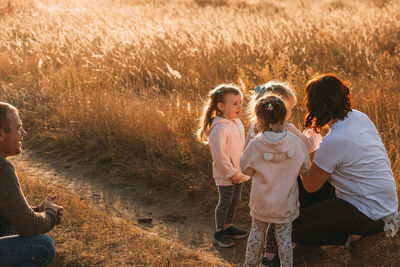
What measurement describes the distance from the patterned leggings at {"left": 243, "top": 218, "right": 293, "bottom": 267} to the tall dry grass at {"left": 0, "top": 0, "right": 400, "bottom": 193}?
1356 millimetres

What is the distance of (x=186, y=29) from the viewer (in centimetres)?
1018

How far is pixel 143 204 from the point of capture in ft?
16.7

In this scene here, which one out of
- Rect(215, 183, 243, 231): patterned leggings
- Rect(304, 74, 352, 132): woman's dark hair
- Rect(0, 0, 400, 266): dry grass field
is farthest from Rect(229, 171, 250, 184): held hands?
Rect(0, 0, 400, 266): dry grass field

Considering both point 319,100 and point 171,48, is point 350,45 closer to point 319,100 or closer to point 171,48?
point 171,48

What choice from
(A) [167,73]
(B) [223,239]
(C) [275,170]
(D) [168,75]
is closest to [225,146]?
(C) [275,170]

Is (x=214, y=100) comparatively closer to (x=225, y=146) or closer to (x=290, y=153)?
(x=225, y=146)

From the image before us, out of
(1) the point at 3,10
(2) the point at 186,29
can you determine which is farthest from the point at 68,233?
(1) the point at 3,10

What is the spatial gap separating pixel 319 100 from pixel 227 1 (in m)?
18.2

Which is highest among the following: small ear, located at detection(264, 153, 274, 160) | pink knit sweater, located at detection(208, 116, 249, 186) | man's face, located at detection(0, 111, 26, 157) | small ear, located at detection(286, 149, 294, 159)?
man's face, located at detection(0, 111, 26, 157)

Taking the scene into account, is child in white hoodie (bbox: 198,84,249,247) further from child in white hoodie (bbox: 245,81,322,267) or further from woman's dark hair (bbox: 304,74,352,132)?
woman's dark hair (bbox: 304,74,352,132)

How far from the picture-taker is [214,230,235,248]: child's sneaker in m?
4.05

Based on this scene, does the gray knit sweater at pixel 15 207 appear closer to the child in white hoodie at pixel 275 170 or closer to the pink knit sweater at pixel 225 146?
the child in white hoodie at pixel 275 170

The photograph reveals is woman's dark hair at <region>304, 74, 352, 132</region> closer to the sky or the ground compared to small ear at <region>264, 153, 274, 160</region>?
closer to the sky

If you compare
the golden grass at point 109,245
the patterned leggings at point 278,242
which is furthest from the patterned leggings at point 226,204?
the patterned leggings at point 278,242
